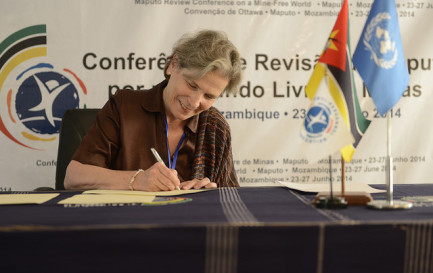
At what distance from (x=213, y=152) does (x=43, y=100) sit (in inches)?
50.6

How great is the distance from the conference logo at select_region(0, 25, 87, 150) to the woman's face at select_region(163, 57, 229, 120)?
1.10 meters

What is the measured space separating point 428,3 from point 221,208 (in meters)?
2.49

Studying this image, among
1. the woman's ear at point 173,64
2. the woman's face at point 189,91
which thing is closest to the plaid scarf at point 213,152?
the woman's face at point 189,91

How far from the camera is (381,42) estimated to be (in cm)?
101

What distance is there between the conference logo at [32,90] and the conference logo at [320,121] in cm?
202

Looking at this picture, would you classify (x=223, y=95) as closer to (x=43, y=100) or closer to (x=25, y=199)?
(x=43, y=100)

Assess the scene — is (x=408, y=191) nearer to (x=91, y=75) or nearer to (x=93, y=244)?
(x=93, y=244)

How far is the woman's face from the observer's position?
1766 millimetres

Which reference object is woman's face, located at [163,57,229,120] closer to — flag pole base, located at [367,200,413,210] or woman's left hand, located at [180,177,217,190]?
woman's left hand, located at [180,177,217,190]

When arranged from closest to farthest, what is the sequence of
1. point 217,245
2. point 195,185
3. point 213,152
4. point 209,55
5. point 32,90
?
1. point 217,245
2. point 195,185
3. point 209,55
4. point 213,152
5. point 32,90

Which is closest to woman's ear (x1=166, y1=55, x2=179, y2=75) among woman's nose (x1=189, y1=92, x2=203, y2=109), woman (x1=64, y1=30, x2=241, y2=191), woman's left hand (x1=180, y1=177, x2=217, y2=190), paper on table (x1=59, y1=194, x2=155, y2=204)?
woman (x1=64, y1=30, x2=241, y2=191)

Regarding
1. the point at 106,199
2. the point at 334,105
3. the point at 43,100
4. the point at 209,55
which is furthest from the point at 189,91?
the point at 43,100

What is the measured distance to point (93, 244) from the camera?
2.49 ft

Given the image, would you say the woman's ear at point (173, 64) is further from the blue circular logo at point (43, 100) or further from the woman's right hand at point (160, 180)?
the blue circular logo at point (43, 100)
